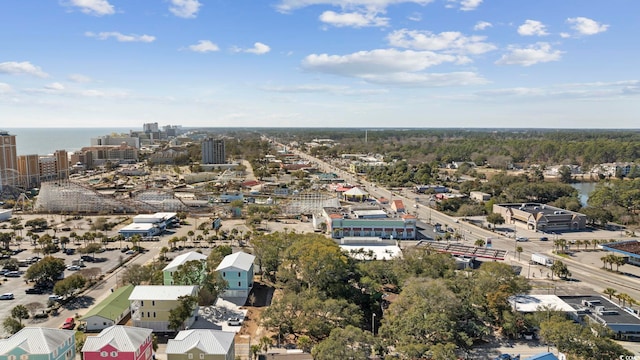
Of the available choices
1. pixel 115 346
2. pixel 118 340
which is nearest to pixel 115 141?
pixel 118 340

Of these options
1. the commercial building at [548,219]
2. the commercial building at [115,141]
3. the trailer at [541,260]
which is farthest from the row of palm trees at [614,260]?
→ the commercial building at [115,141]

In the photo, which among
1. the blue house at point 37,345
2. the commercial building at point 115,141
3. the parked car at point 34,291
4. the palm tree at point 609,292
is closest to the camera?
the blue house at point 37,345

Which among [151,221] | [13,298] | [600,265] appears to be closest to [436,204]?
[600,265]

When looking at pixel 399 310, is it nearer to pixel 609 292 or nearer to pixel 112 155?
pixel 609 292

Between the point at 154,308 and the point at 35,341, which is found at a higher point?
the point at 35,341

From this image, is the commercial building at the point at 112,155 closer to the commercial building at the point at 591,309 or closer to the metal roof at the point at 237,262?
the metal roof at the point at 237,262

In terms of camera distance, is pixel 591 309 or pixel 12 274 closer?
pixel 591 309

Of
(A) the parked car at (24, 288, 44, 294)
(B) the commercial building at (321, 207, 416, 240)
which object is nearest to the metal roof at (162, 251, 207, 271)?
(A) the parked car at (24, 288, 44, 294)

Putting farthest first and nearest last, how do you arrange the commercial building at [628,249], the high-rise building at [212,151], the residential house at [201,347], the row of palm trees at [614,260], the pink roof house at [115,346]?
the high-rise building at [212,151] → the commercial building at [628,249] → the row of palm trees at [614,260] → the residential house at [201,347] → the pink roof house at [115,346]
